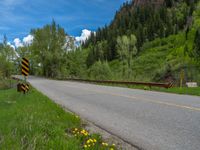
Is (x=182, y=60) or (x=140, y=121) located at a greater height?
(x=182, y=60)

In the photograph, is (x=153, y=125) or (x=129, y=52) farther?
(x=129, y=52)

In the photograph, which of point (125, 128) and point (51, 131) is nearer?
point (51, 131)

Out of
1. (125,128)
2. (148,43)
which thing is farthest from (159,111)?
(148,43)

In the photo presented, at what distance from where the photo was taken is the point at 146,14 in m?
136

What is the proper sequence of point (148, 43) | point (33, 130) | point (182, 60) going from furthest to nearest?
point (148, 43)
point (182, 60)
point (33, 130)

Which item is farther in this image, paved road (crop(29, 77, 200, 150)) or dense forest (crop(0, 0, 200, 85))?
dense forest (crop(0, 0, 200, 85))

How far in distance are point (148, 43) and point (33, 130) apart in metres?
103

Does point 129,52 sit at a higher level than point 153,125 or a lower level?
higher

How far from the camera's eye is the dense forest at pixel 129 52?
29848 millimetres

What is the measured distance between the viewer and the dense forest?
29.8m

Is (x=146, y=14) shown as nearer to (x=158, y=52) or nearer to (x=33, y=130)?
(x=158, y=52)

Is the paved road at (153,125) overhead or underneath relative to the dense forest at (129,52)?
underneath

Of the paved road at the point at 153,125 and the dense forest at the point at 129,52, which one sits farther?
the dense forest at the point at 129,52

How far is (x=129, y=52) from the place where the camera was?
212ft
